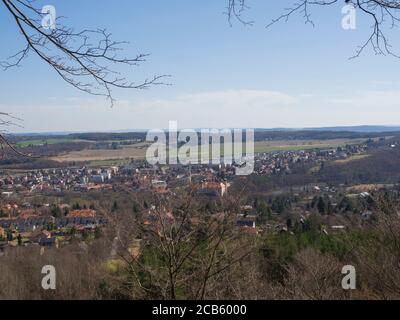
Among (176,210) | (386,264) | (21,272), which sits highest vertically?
(176,210)

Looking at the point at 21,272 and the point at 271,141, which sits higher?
the point at 271,141

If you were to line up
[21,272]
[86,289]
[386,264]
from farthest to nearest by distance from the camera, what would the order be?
[21,272], [86,289], [386,264]

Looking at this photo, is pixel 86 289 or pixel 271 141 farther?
pixel 271 141

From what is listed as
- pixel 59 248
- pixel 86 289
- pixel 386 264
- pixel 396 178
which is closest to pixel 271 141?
pixel 396 178

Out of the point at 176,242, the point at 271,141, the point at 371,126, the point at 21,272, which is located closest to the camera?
the point at 176,242

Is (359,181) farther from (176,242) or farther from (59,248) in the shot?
(176,242)

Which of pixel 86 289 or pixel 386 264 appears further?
pixel 86 289

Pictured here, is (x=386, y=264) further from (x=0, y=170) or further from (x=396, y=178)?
(x=396, y=178)
